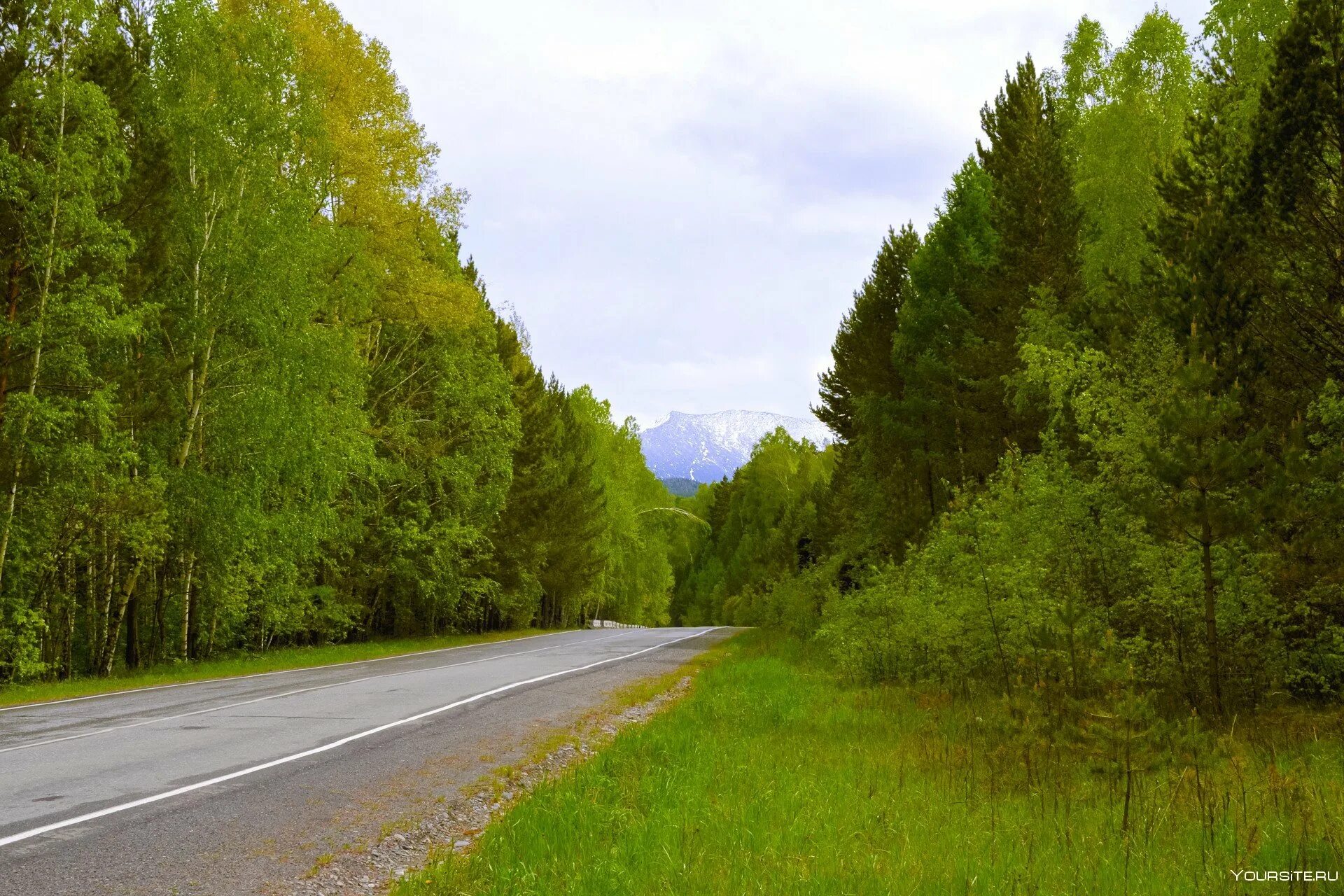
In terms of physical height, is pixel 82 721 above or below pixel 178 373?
below

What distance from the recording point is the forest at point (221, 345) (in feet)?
50.4

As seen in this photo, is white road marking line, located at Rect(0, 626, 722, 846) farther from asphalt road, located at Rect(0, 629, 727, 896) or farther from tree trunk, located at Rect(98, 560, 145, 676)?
tree trunk, located at Rect(98, 560, 145, 676)

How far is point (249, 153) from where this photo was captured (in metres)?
20.6

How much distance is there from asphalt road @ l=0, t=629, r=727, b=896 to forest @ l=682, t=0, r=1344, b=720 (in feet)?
18.4

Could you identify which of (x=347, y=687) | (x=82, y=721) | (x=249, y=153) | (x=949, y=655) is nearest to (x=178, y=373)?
(x=249, y=153)

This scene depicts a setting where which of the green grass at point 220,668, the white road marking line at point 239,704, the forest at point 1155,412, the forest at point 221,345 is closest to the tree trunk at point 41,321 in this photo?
the forest at point 221,345

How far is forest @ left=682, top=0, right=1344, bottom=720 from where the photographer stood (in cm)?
823

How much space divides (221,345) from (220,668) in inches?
297

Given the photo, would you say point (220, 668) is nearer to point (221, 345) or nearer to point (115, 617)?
point (115, 617)

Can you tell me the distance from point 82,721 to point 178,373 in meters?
10.7

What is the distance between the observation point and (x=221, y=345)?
67.8ft

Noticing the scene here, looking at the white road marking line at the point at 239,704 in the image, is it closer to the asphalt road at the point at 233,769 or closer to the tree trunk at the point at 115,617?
the asphalt road at the point at 233,769

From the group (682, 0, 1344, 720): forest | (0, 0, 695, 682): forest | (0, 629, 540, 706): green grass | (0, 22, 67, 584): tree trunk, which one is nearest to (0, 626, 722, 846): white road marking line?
(0, 629, 540, 706): green grass

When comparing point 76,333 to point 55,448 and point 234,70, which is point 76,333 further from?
point 234,70
